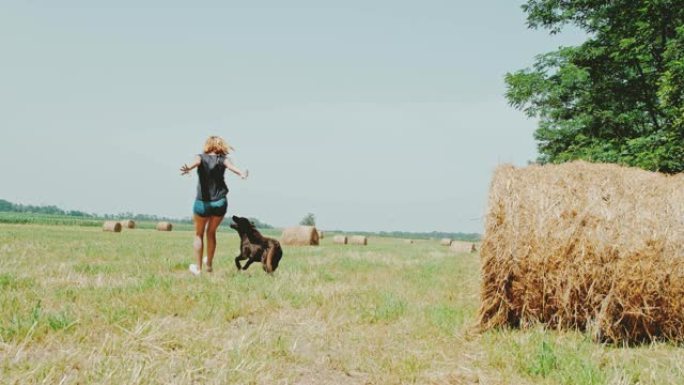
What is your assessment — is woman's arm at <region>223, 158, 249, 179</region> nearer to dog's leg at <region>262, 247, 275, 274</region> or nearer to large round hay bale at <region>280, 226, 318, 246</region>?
dog's leg at <region>262, 247, 275, 274</region>

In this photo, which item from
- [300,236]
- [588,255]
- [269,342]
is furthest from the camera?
[300,236]

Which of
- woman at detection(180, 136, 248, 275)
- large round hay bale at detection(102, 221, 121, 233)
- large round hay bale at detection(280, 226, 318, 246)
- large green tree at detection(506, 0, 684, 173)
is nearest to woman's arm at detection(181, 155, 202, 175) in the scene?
woman at detection(180, 136, 248, 275)

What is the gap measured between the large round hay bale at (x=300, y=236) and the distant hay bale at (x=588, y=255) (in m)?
22.0

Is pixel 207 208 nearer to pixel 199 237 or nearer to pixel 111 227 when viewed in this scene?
pixel 199 237

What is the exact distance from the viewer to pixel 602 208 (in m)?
4.54

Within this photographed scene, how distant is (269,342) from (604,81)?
1853 centimetres

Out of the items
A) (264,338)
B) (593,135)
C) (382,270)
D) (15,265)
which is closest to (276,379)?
(264,338)

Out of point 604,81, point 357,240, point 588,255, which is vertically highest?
point 604,81

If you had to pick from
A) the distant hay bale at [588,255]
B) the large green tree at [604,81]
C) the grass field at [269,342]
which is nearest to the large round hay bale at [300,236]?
the large green tree at [604,81]

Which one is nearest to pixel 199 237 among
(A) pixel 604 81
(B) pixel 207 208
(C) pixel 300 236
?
(B) pixel 207 208

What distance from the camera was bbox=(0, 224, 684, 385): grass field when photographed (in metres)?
3.01

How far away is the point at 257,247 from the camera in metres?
8.13

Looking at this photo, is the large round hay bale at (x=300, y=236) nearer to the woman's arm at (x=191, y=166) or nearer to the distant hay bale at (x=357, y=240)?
the distant hay bale at (x=357, y=240)

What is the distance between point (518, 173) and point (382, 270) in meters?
5.47
